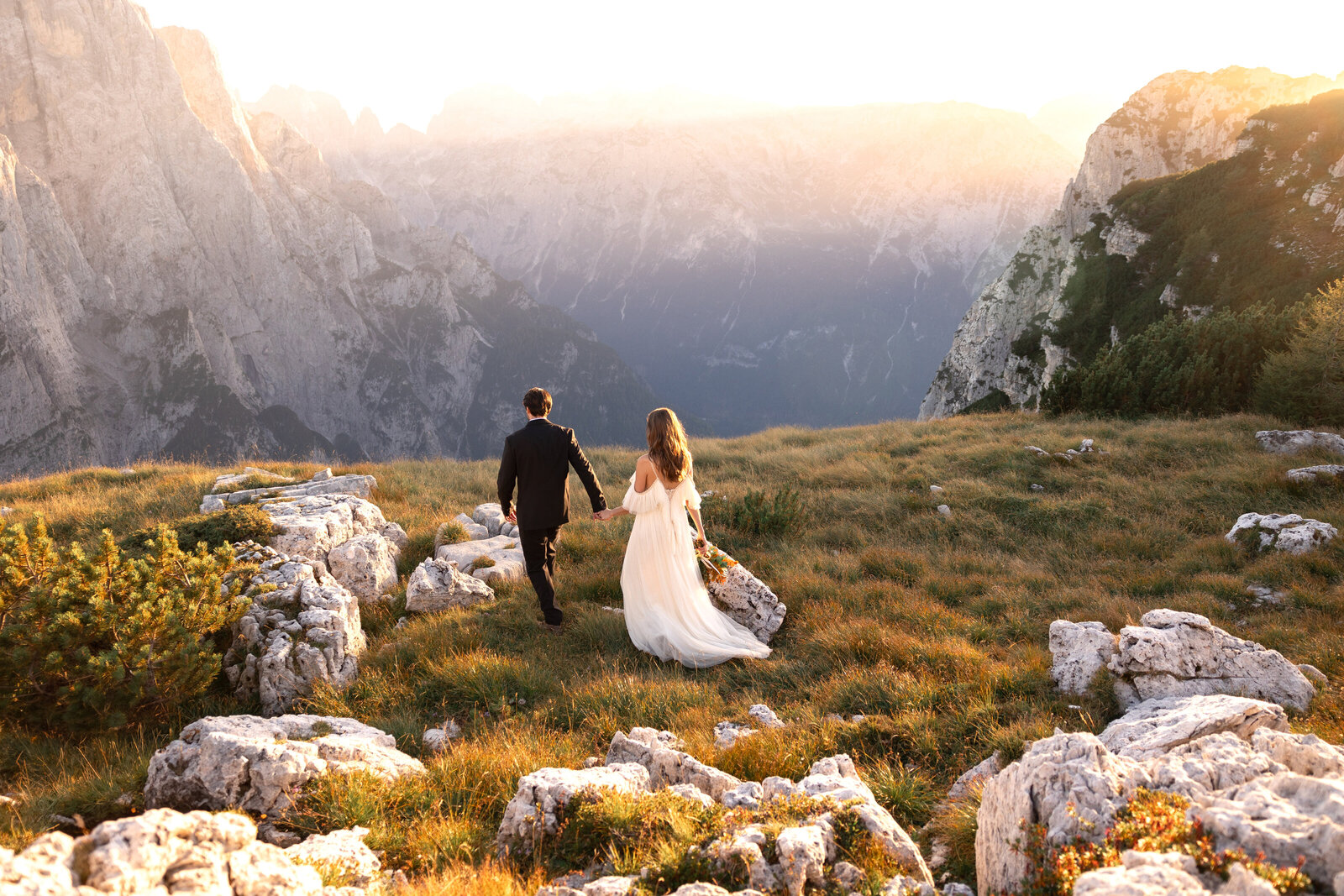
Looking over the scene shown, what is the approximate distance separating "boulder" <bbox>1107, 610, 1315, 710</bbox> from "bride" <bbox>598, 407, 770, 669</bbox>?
Answer: 10.9 feet

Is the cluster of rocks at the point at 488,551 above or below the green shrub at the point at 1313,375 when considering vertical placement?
below

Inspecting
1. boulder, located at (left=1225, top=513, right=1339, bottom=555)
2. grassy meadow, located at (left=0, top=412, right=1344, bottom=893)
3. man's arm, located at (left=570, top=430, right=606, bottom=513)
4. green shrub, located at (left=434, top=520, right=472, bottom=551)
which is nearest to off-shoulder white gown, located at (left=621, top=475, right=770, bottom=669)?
grassy meadow, located at (left=0, top=412, right=1344, bottom=893)

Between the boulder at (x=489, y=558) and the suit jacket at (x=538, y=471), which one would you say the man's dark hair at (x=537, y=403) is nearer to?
the suit jacket at (x=538, y=471)

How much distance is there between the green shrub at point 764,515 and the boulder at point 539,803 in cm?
714

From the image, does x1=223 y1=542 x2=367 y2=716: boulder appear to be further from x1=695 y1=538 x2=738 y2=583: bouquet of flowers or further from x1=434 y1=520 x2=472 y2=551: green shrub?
x1=695 y1=538 x2=738 y2=583: bouquet of flowers

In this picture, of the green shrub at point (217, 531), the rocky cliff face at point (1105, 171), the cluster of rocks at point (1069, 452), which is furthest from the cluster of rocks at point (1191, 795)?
the rocky cliff face at point (1105, 171)

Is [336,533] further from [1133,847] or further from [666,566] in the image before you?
[1133,847]

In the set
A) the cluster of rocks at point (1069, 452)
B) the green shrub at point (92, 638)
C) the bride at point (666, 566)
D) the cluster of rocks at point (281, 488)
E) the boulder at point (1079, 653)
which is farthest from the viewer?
the cluster of rocks at point (1069, 452)

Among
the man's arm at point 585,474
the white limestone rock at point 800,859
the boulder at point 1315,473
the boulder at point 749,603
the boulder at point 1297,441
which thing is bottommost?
the boulder at point 749,603

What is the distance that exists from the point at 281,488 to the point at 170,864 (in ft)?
34.2

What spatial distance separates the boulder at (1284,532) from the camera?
8000 mm

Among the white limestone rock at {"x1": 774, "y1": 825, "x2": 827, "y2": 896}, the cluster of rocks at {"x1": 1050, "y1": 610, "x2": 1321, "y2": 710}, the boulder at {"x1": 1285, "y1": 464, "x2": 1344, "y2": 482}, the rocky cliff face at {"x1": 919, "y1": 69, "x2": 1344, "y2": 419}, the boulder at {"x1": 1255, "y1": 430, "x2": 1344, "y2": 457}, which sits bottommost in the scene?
the cluster of rocks at {"x1": 1050, "y1": 610, "x2": 1321, "y2": 710}

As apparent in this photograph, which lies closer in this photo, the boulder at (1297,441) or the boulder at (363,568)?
the boulder at (363,568)

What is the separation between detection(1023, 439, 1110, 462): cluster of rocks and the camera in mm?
13445
